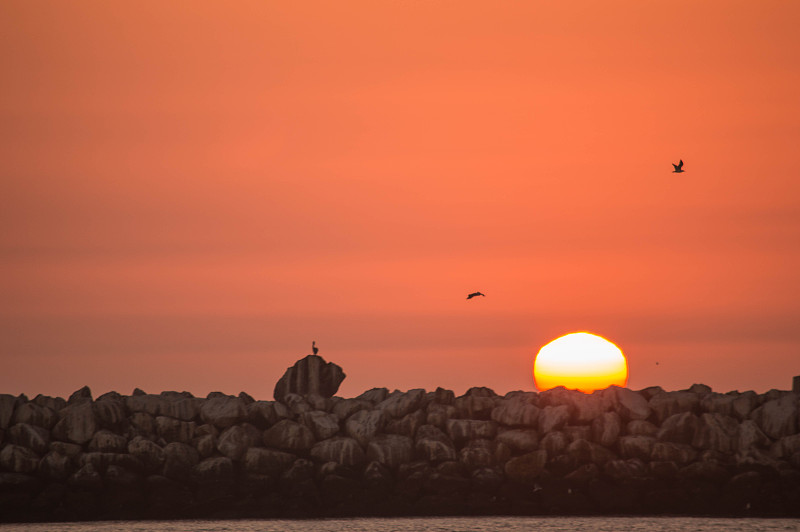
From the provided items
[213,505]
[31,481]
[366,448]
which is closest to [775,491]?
[366,448]

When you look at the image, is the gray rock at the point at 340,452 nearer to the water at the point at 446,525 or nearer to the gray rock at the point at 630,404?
the water at the point at 446,525

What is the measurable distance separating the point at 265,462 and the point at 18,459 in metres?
9.54

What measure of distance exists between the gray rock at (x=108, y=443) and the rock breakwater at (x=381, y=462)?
6 cm

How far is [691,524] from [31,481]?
25.3 meters

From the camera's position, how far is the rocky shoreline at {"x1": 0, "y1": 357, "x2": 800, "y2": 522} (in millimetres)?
67312

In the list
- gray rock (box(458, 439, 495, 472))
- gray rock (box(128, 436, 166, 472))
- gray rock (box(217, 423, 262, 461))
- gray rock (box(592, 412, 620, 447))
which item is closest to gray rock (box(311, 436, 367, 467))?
gray rock (box(217, 423, 262, 461))

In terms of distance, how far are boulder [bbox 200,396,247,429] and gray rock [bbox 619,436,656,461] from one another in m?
15.3

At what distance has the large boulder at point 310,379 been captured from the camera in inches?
3031

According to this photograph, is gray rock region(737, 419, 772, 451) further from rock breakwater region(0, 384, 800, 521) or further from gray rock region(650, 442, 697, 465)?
gray rock region(650, 442, 697, 465)

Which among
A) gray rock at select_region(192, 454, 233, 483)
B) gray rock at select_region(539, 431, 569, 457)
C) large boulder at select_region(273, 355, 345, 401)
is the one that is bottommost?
gray rock at select_region(192, 454, 233, 483)

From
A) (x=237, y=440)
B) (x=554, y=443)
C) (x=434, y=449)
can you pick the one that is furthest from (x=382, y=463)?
(x=554, y=443)

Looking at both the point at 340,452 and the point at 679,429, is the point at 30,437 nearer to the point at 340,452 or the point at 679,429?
the point at 340,452

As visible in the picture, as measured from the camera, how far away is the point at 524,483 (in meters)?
68.1

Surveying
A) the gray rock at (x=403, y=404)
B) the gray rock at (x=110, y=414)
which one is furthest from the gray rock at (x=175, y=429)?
the gray rock at (x=403, y=404)
